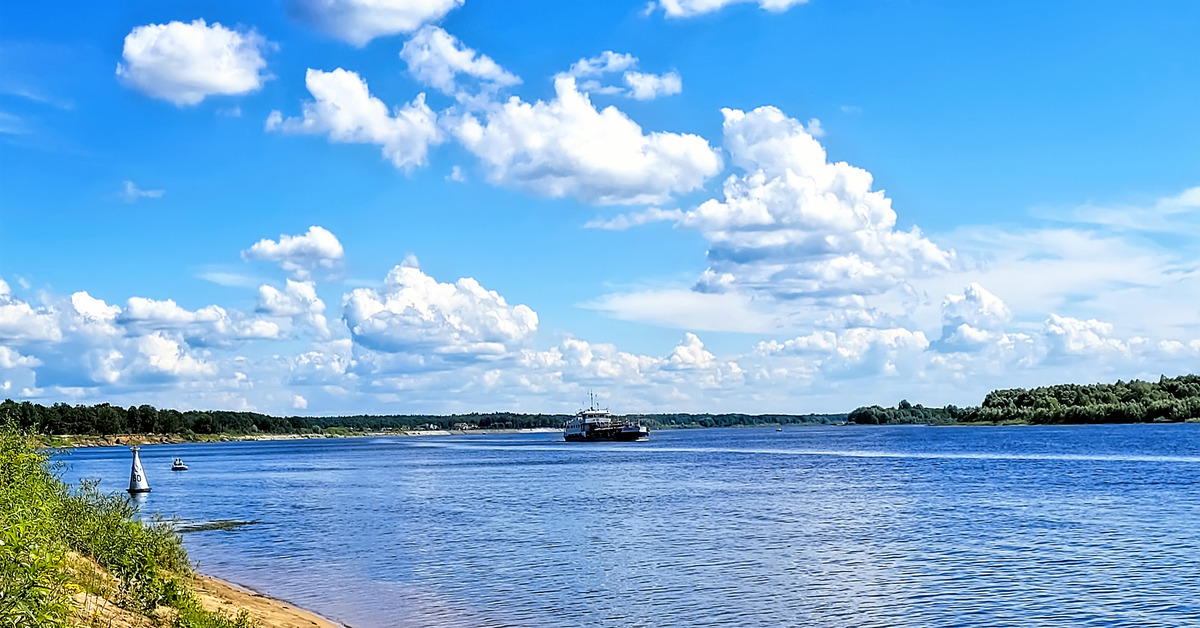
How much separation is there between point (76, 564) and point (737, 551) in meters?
22.1

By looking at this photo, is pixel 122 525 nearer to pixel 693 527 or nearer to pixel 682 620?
pixel 682 620

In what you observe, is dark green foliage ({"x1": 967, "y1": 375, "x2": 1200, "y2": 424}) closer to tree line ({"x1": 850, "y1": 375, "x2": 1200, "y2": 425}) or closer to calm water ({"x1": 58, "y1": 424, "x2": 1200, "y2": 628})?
tree line ({"x1": 850, "y1": 375, "x2": 1200, "y2": 425})

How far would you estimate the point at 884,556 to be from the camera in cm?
3319

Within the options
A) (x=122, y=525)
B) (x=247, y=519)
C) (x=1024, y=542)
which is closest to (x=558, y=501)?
(x=247, y=519)

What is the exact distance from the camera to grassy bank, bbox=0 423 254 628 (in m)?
10.7

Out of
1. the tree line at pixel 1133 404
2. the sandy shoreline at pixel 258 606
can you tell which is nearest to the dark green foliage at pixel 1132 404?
the tree line at pixel 1133 404

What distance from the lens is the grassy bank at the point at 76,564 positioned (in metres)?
10.7

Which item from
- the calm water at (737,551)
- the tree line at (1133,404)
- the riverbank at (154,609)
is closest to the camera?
the riverbank at (154,609)

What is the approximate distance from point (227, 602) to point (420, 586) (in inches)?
309

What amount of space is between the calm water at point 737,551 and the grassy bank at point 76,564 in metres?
6.22

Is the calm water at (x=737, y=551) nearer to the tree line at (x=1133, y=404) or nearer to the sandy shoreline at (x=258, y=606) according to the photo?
the sandy shoreline at (x=258, y=606)

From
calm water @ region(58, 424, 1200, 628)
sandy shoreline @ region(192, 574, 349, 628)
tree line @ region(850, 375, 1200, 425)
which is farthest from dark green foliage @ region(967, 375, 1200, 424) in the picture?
sandy shoreline @ region(192, 574, 349, 628)

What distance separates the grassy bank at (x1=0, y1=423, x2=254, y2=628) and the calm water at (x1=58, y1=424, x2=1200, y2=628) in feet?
20.4

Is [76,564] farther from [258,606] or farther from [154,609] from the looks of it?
[258,606]
